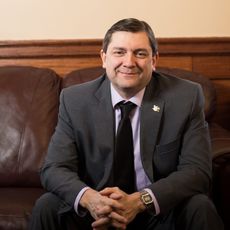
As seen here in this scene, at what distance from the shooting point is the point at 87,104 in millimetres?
1659

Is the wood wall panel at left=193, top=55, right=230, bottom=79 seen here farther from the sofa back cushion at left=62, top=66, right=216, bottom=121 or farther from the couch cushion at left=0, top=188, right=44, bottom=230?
the couch cushion at left=0, top=188, right=44, bottom=230

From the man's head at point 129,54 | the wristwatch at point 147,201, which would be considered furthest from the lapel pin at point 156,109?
the wristwatch at point 147,201

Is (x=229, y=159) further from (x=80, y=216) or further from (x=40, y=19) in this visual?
(x=40, y=19)

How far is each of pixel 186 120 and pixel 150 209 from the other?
14.7 inches

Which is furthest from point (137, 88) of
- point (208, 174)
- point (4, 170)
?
point (4, 170)

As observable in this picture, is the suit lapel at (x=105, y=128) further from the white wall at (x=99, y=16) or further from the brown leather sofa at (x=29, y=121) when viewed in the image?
the white wall at (x=99, y=16)

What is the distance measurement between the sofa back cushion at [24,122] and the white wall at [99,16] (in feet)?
1.22

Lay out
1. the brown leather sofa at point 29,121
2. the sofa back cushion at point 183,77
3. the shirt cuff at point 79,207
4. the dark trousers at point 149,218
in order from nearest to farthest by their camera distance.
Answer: the dark trousers at point 149,218 → the shirt cuff at point 79,207 → the brown leather sofa at point 29,121 → the sofa back cushion at point 183,77

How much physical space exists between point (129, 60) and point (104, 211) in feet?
1.86

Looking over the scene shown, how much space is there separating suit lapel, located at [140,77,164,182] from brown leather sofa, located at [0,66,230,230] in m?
0.27

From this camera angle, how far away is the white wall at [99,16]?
2355mm

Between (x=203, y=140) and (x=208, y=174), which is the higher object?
(x=203, y=140)

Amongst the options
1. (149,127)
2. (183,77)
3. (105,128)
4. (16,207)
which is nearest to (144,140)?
(149,127)

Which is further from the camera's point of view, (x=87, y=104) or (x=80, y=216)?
(x=87, y=104)
